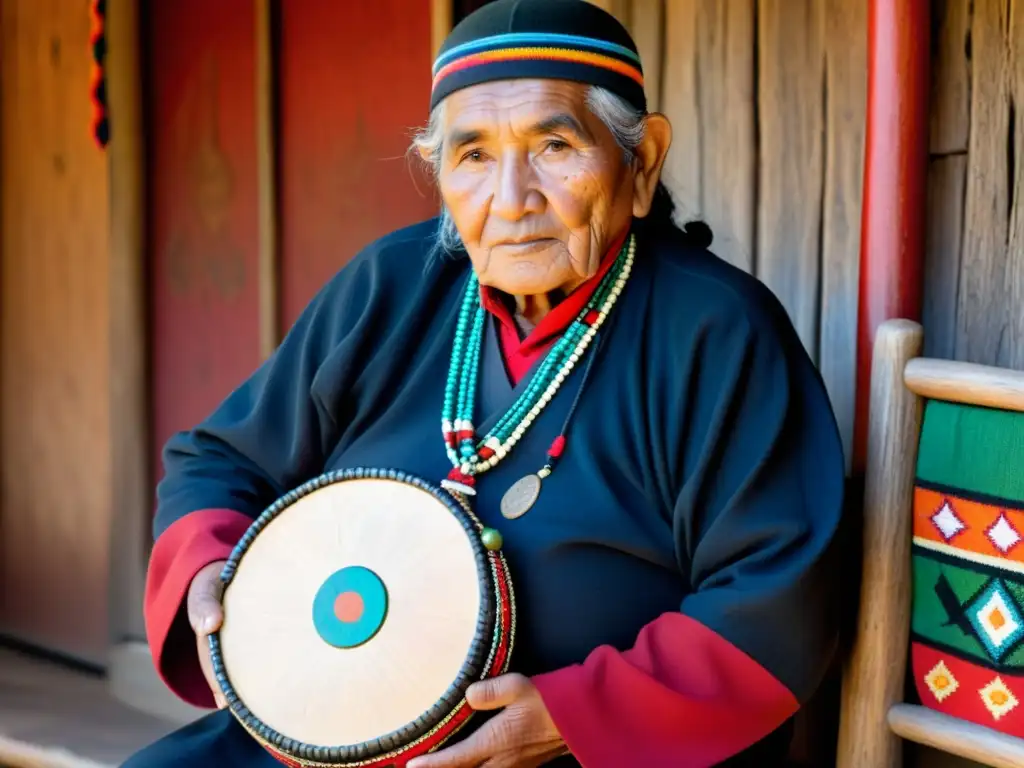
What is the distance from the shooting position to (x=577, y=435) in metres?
1.92

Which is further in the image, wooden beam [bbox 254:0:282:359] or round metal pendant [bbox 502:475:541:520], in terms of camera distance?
wooden beam [bbox 254:0:282:359]

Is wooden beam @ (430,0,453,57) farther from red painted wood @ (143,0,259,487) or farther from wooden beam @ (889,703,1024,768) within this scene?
wooden beam @ (889,703,1024,768)

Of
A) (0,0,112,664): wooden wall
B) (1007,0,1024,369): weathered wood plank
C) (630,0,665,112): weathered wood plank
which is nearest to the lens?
(1007,0,1024,369): weathered wood plank

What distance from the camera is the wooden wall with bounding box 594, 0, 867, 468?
94.8 inches

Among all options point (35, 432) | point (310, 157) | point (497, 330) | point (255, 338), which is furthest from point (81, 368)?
point (497, 330)

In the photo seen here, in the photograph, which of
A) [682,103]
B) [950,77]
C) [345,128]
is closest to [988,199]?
[950,77]

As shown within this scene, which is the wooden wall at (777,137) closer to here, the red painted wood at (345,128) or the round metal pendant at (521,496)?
the red painted wood at (345,128)

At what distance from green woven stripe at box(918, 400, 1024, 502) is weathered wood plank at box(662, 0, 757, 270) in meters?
0.83

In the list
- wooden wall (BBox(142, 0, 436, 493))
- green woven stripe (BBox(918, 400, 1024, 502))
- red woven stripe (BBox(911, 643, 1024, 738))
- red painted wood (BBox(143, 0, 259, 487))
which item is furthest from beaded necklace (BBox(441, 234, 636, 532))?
red painted wood (BBox(143, 0, 259, 487))

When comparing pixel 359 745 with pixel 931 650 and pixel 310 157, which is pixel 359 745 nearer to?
pixel 931 650

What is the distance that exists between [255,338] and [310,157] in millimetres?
547

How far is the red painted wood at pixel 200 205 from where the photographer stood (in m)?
3.40

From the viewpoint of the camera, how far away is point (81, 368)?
12.1ft

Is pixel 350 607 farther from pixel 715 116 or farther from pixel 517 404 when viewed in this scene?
pixel 715 116
